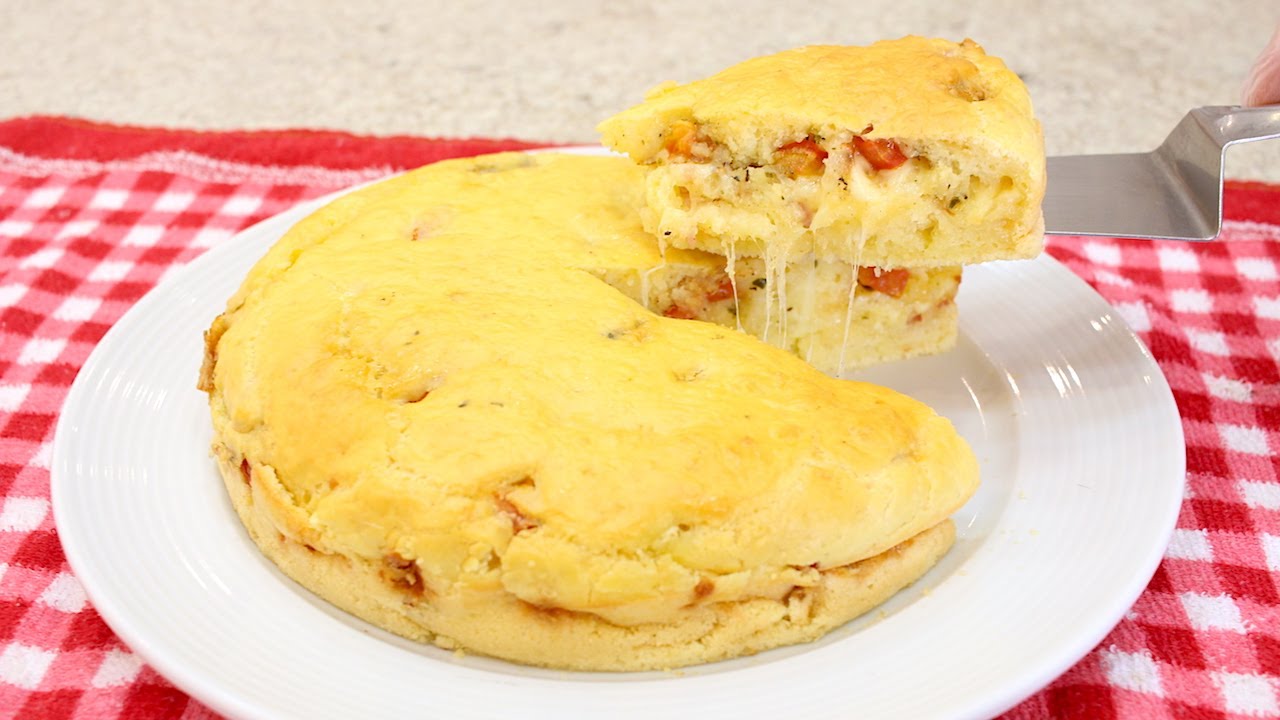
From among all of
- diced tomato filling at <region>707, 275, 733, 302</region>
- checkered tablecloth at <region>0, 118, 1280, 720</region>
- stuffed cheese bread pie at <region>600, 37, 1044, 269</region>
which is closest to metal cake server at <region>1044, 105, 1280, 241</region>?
stuffed cheese bread pie at <region>600, 37, 1044, 269</region>

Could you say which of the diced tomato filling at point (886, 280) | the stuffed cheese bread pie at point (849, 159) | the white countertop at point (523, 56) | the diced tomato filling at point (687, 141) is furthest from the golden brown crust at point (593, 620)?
the white countertop at point (523, 56)

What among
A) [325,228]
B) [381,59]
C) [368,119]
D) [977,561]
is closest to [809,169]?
[977,561]

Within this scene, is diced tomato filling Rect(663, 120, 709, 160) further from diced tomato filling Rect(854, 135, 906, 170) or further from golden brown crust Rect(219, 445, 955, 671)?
golden brown crust Rect(219, 445, 955, 671)

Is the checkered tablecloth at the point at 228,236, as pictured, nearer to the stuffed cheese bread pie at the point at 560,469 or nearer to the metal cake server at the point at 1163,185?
the stuffed cheese bread pie at the point at 560,469

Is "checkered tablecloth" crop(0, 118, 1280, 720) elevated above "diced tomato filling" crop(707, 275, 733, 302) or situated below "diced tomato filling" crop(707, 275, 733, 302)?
below

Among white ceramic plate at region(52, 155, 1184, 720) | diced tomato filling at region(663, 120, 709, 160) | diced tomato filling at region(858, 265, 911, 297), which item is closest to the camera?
white ceramic plate at region(52, 155, 1184, 720)

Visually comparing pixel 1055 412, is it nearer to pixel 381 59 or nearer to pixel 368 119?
pixel 368 119

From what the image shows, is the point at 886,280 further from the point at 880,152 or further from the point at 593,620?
the point at 593,620
